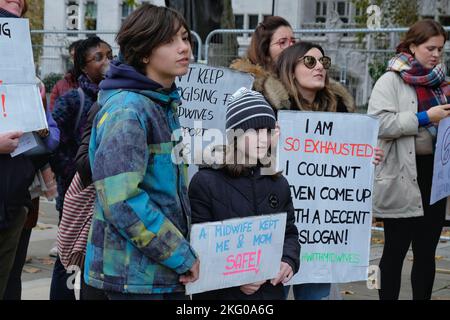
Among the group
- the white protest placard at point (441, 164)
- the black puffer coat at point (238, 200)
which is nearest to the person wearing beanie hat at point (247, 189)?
the black puffer coat at point (238, 200)

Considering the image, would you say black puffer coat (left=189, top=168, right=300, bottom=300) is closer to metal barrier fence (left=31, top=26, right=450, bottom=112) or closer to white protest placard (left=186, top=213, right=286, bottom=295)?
white protest placard (left=186, top=213, right=286, bottom=295)

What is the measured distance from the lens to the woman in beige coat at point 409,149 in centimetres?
530

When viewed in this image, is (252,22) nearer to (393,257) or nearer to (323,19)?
(323,19)

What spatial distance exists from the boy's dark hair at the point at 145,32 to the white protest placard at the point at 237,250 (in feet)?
2.35

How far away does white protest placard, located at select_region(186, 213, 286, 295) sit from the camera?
10.8ft

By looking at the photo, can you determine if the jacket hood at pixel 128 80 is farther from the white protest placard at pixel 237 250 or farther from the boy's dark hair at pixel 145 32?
the white protest placard at pixel 237 250

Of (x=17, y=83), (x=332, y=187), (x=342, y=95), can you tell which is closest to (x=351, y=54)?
(x=342, y=95)

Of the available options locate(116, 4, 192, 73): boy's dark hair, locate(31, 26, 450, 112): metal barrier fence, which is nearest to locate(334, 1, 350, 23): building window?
locate(31, 26, 450, 112): metal barrier fence

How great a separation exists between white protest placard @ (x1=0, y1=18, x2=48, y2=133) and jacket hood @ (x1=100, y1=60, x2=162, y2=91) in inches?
33.2

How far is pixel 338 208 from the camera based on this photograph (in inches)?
180

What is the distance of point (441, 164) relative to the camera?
17.6ft

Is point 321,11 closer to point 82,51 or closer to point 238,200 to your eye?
point 82,51
